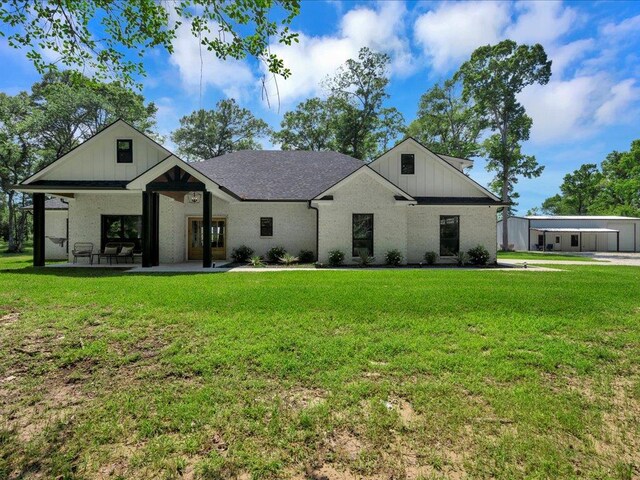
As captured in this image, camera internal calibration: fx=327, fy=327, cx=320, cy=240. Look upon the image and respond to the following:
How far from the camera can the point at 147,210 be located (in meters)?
13.6

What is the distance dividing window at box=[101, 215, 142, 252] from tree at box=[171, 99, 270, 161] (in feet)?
87.0

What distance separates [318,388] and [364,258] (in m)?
11.4

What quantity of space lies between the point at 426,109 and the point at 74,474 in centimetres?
4141

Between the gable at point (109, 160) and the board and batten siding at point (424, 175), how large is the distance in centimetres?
1097

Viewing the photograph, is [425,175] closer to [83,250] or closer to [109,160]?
[109,160]

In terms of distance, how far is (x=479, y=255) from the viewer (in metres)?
16.4

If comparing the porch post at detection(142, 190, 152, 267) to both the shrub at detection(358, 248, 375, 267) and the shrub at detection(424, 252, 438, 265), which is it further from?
the shrub at detection(424, 252, 438, 265)

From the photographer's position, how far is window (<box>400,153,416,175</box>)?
17.1m

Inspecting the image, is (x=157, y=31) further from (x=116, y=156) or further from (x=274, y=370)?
(x=116, y=156)

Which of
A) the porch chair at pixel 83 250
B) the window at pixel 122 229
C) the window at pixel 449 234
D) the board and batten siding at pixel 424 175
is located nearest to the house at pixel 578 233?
the board and batten siding at pixel 424 175

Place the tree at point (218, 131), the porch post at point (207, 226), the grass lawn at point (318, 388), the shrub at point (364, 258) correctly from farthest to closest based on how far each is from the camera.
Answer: the tree at point (218, 131)
the shrub at point (364, 258)
the porch post at point (207, 226)
the grass lawn at point (318, 388)

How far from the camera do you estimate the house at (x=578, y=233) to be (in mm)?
34156

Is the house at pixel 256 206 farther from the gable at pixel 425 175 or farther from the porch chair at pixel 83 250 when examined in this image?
the porch chair at pixel 83 250

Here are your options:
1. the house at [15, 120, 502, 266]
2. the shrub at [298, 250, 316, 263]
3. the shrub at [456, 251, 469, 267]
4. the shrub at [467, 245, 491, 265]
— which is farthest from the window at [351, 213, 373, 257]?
the shrub at [467, 245, 491, 265]
